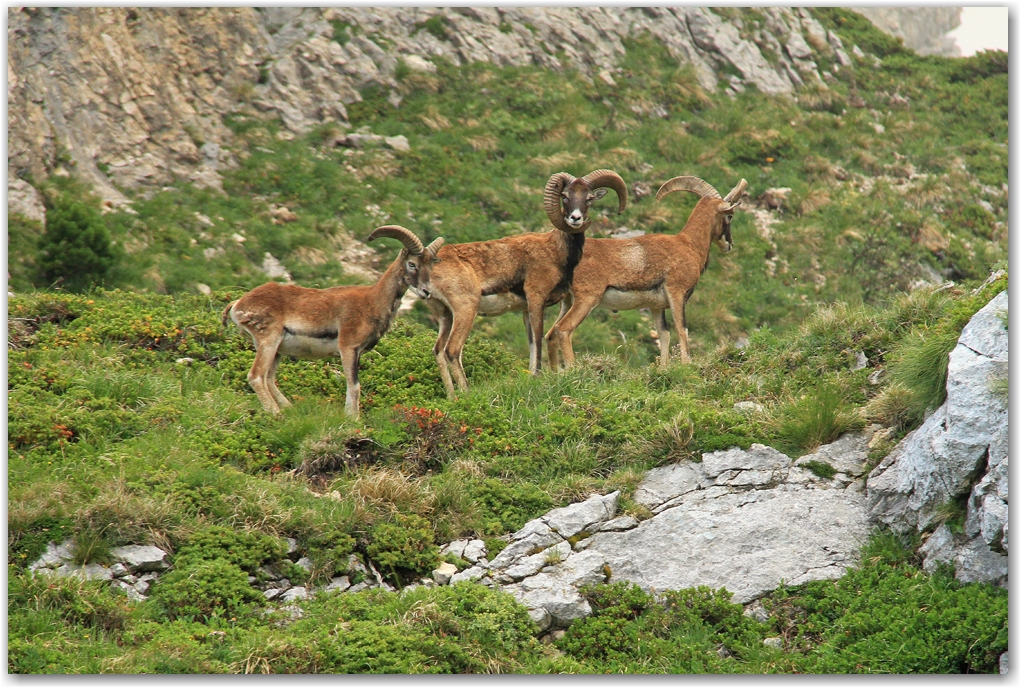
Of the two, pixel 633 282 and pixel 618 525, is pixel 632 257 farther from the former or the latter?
pixel 618 525

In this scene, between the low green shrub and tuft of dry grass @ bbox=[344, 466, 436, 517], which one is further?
the low green shrub

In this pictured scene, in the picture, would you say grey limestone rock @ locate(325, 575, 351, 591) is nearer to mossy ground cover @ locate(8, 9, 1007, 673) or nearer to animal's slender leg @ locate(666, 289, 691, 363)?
mossy ground cover @ locate(8, 9, 1007, 673)

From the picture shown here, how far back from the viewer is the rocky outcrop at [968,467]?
844cm

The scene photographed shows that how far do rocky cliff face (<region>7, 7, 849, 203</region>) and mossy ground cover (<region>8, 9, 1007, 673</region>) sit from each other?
1.09 meters

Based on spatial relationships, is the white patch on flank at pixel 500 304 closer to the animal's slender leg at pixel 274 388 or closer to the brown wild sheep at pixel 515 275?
the brown wild sheep at pixel 515 275

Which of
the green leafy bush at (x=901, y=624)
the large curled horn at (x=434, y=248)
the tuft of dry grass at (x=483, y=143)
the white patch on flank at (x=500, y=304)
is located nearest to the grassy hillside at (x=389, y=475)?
the green leafy bush at (x=901, y=624)

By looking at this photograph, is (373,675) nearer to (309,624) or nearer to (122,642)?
(309,624)

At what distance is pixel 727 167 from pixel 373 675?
864 inches

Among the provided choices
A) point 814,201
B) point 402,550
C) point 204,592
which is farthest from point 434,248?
point 814,201

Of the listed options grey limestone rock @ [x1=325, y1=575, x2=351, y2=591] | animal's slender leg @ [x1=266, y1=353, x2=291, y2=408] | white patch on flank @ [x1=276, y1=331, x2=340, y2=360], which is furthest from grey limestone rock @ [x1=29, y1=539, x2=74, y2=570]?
white patch on flank @ [x1=276, y1=331, x2=340, y2=360]

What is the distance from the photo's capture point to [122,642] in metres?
7.93

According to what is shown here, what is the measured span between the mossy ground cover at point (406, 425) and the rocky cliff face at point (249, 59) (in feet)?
3.58

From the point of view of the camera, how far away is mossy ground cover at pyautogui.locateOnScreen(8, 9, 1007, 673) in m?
8.20

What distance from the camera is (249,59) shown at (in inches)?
1061
